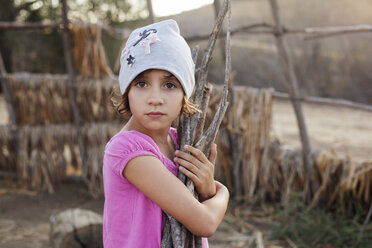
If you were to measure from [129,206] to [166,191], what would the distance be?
160mm

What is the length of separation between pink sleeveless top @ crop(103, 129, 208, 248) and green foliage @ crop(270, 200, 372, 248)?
1.98 m

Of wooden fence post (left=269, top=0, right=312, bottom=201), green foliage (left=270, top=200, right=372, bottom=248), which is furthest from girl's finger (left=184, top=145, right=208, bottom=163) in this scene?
wooden fence post (left=269, top=0, right=312, bottom=201)

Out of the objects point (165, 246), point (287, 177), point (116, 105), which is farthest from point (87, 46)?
point (165, 246)

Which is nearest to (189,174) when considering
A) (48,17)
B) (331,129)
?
(331,129)

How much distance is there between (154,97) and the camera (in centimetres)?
106

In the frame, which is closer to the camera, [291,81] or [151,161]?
[151,161]

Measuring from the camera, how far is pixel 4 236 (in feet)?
9.57

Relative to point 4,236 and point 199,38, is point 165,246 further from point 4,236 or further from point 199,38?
point 199,38

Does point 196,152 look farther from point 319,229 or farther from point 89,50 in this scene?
point 89,50

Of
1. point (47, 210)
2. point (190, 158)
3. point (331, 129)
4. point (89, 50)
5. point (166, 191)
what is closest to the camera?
point (166, 191)

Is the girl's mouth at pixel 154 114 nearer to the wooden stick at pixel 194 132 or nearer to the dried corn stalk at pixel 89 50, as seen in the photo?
the wooden stick at pixel 194 132

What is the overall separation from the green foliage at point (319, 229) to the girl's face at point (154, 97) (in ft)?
6.93

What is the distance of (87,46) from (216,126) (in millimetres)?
2724

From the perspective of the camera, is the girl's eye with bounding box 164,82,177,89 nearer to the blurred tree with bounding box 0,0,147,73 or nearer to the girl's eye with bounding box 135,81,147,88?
the girl's eye with bounding box 135,81,147,88
